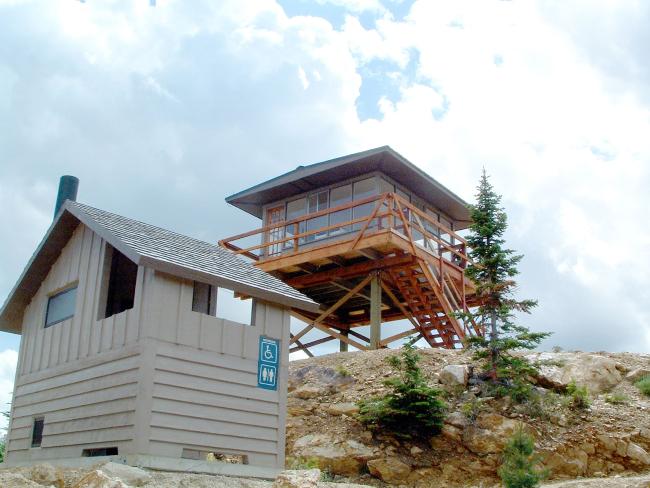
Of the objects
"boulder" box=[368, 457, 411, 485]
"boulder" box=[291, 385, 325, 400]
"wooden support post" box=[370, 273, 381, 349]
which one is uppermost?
"wooden support post" box=[370, 273, 381, 349]

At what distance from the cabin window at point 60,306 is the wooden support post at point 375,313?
10.7 meters

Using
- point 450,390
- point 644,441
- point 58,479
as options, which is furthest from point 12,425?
point 644,441

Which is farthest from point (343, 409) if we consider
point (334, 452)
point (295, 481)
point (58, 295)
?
point (295, 481)

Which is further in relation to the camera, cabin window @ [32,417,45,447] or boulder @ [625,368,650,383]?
boulder @ [625,368,650,383]

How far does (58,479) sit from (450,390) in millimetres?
9900

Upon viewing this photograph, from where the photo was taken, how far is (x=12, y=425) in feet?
53.1

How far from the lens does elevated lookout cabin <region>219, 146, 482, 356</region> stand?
24859 mm

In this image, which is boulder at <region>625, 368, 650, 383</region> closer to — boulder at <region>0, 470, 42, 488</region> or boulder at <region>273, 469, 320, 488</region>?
boulder at <region>273, 469, 320, 488</region>

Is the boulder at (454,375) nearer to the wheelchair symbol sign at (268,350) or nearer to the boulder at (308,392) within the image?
the boulder at (308,392)

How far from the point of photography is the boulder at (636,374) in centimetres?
1950

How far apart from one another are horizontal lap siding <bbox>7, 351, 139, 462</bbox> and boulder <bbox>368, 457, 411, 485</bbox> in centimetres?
590

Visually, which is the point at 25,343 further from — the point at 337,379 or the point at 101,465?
A: the point at 337,379

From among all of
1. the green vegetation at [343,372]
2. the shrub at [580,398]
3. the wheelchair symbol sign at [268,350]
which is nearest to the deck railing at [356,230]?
the green vegetation at [343,372]

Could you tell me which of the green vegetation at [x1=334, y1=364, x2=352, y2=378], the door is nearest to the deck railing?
the door
